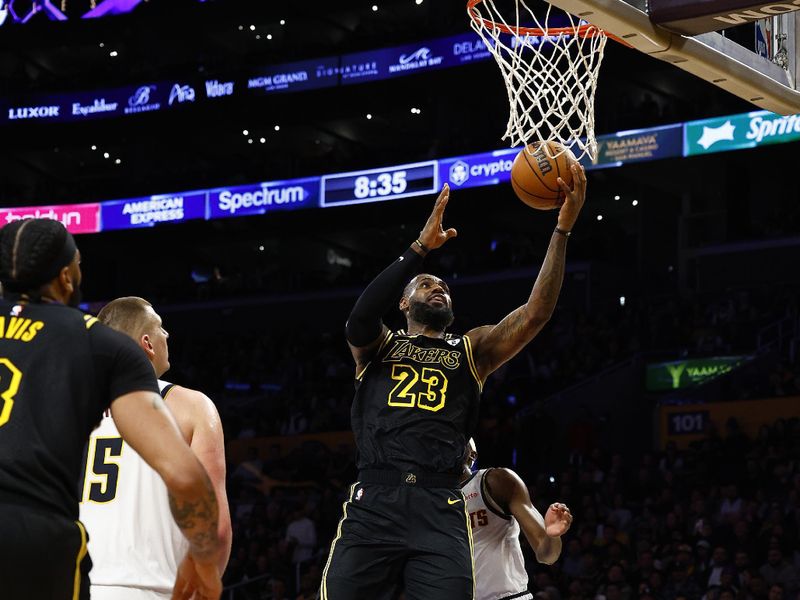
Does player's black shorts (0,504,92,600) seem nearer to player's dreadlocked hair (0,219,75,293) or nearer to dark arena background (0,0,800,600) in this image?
player's dreadlocked hair (0,219,75,293)

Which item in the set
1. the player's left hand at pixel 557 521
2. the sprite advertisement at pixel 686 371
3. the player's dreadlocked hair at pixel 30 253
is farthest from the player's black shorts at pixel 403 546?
the sprite advertisement at pixel 686 371

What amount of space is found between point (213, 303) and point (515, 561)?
2254cm

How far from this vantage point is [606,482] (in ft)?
47.9

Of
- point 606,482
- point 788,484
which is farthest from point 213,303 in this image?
point 788,484

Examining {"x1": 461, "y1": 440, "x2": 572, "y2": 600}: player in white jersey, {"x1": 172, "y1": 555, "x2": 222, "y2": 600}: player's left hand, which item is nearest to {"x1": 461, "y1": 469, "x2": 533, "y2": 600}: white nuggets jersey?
{"x1": 461, "y1": 440, "x2": 572, "y2": 600}: player in white jersey

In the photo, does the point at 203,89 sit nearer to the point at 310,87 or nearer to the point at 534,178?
the point at 310,87

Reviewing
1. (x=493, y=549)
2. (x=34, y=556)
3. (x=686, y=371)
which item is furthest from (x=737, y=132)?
(x=34, y=556)

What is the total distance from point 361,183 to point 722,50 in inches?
820

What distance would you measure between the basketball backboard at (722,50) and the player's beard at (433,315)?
4.73 ft

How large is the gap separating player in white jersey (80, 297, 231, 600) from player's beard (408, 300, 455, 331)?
1.69 meters

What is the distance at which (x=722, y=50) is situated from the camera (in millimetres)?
5344

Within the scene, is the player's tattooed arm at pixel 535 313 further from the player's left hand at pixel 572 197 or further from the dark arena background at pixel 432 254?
the dark arena background at pixel 432 254

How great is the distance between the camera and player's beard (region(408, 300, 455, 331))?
560 centimetres

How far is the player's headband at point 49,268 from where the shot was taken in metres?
2.91
